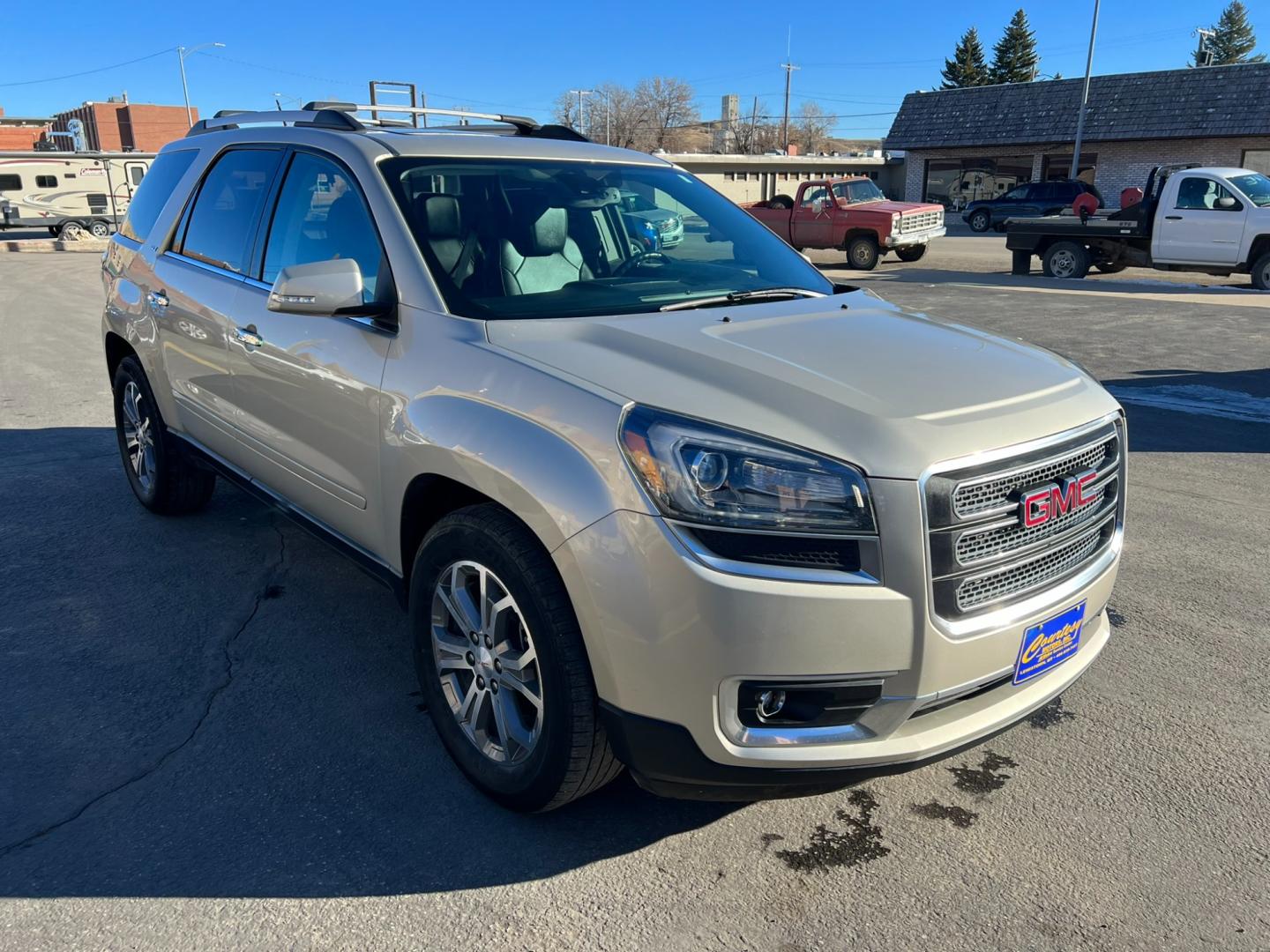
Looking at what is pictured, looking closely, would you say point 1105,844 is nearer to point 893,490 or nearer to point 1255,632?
point 893,490

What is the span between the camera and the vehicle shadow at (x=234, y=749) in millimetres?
2648

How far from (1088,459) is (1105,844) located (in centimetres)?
107

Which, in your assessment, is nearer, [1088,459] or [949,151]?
[1088,459]

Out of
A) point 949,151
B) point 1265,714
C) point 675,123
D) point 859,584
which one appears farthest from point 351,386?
point 675,123

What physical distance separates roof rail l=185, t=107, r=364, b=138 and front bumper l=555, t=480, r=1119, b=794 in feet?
7.73

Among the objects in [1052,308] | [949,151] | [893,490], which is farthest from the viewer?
[949,151]

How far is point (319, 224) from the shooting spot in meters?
3.62

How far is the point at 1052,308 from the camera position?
45.4 feet

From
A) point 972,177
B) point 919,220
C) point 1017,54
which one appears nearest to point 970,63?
point 1017,54

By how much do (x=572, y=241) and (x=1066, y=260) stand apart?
706 inches

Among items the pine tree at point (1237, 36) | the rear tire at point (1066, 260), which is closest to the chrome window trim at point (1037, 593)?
the rear tire at point (1066, 260)

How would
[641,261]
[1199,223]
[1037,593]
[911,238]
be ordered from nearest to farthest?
[1037,593], [641,261], [1199,223], [911,238]

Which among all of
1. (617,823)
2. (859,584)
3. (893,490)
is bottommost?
(617,823)

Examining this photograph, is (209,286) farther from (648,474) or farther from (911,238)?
(911,238)
